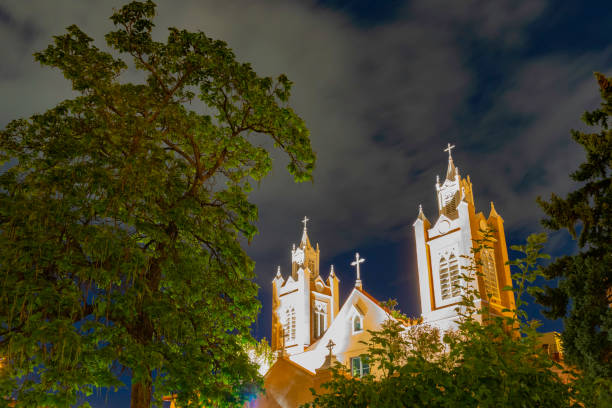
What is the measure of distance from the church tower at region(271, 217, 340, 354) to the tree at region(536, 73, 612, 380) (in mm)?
33171

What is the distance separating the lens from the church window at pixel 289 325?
152ft

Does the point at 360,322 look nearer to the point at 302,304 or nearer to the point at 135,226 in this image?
the point at 302,304

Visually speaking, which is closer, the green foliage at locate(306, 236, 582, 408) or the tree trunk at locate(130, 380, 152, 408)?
the green foliage at locate(306, 236, 582, 408)

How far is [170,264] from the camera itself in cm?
1059

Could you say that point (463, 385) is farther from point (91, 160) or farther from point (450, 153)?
point (450, 153)

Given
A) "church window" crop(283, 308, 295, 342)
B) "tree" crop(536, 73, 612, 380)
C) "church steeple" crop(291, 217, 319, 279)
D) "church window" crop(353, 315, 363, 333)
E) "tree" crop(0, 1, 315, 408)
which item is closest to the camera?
"tree" crop(0, 1, 315, 408)

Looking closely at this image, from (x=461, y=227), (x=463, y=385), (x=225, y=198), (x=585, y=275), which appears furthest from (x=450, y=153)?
(x=463, y=385)

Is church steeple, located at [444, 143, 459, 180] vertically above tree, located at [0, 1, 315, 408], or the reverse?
church steeple, located at [444, 143, 459, 180]

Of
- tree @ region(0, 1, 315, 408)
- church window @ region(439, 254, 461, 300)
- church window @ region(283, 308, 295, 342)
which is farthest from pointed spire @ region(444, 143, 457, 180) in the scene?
tree @ region(0, 1, 315, 408)

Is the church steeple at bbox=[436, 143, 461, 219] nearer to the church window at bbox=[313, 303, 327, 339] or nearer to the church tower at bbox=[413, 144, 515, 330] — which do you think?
the church tower at bbox=[413, 144, 515, 330]

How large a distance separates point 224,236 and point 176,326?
301 cm

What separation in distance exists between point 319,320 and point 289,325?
2.91 m

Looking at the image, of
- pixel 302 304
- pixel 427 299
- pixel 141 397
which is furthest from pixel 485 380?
pixel 302 304

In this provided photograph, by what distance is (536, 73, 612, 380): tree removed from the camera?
1162 cm
